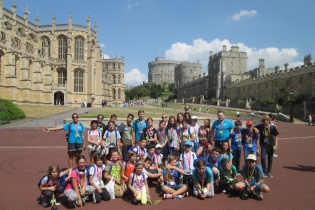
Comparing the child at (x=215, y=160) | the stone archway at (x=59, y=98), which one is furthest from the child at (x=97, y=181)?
the stone archway at (x=59, y=98)

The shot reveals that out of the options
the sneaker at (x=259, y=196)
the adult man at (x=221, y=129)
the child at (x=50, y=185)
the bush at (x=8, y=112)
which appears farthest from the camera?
the bush at (x=8, y=112)

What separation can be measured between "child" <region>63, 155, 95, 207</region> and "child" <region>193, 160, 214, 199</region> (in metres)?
2.45

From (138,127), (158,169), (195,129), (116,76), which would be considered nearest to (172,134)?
(195,129)

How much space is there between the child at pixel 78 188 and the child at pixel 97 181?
12cm

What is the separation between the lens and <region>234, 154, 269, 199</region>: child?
6188 mm

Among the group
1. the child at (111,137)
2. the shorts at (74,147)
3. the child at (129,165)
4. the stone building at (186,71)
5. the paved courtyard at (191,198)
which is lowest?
the paved courtyard at (191,198)

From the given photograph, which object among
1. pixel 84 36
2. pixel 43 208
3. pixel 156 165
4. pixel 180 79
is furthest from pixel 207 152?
pixel 180 79

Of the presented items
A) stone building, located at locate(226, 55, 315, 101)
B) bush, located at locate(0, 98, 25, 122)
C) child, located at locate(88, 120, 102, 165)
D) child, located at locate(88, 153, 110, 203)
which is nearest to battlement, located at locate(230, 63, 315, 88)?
stone building, located at locate(226, 55, 315, 101)

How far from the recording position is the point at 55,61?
5416 cm

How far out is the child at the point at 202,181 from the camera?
20.5 ft

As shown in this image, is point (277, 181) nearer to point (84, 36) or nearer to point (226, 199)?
point (226, 199)

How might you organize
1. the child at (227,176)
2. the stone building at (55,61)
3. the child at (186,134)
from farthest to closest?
the stone building at (55,61) → the child at (186,134) → the child at (227,176)

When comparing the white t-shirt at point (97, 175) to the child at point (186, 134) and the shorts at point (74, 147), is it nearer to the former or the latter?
the shorts at point (74, 147)

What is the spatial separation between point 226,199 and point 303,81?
1745 inches
